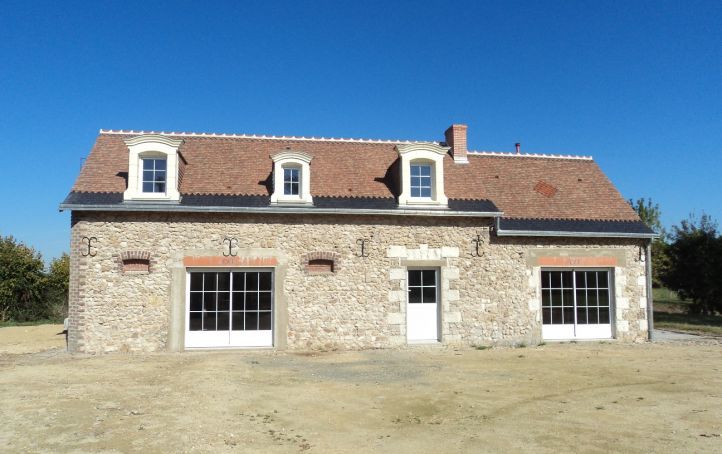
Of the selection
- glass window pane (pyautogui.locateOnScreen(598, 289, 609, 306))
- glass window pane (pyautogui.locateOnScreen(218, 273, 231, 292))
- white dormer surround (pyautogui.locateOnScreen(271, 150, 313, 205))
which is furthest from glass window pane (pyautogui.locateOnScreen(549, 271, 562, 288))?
glass window pane (pyautogui.locateOnScreen(218, 273, 231, 292))

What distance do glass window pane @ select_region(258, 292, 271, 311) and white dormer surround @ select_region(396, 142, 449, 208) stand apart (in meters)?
3.82

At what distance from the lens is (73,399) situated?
755 centimetres

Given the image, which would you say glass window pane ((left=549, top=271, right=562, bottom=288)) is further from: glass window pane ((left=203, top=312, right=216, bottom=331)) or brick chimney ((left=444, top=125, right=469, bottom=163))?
glass window pane ((left=203, top=312, right=216, bottom=331))

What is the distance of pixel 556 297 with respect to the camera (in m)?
13.6

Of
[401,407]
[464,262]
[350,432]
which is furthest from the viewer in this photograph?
[464,262]

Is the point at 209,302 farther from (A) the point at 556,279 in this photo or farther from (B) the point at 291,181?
(A) the point at 556,279

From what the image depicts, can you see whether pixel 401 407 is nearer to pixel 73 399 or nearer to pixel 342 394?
pixel 342 394

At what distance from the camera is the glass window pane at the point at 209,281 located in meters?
12.2

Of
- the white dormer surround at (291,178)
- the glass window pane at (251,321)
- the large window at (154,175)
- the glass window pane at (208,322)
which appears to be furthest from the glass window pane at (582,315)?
the large window at (154,175)

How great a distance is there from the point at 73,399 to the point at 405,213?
778 cm

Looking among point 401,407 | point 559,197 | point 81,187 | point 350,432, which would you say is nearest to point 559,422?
point 401,407

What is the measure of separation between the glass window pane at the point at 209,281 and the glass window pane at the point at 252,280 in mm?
712

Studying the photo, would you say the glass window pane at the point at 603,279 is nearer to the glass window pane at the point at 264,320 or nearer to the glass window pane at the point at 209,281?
the glass window pane at the point at 264,320

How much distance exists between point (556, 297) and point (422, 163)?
4771 mm
